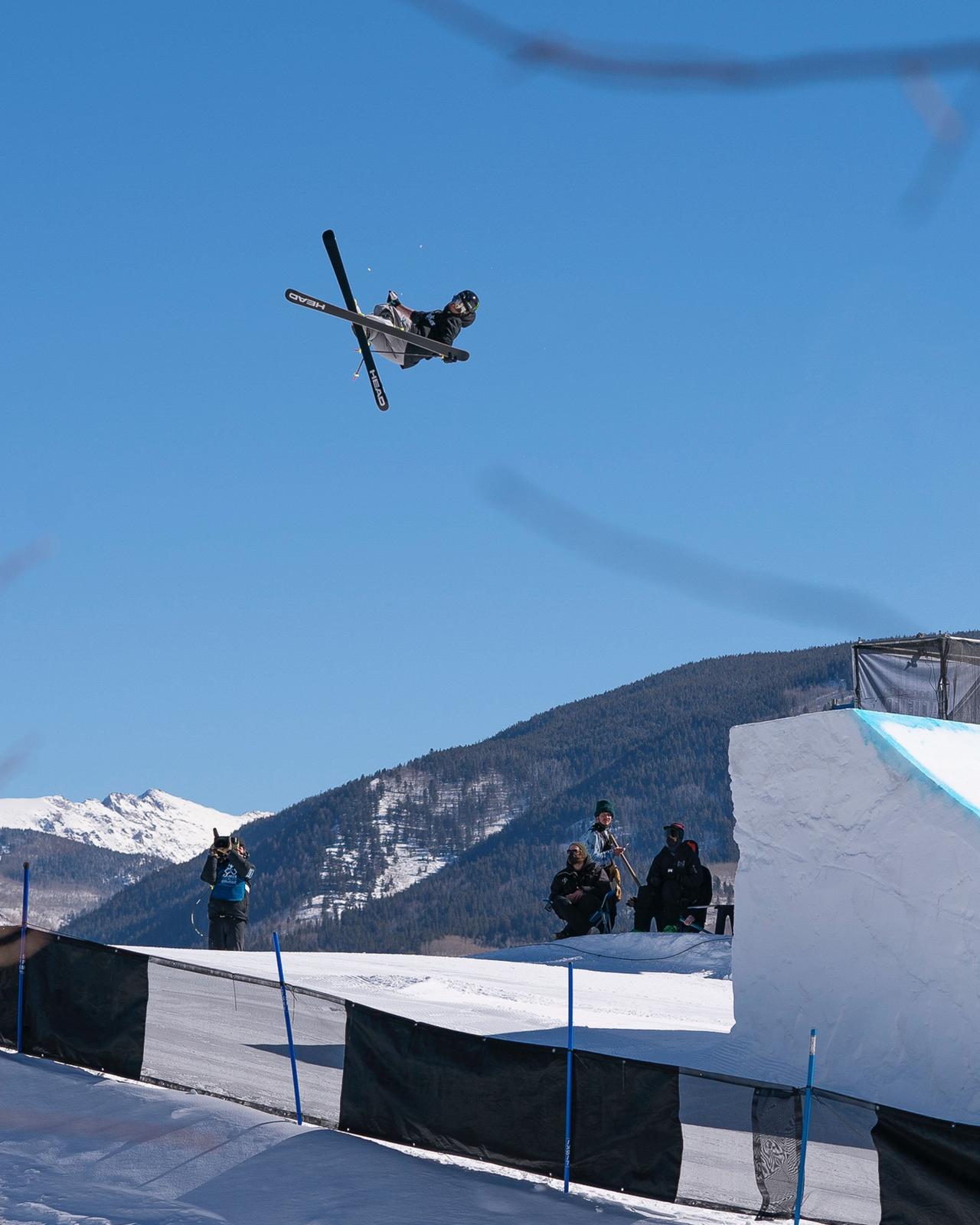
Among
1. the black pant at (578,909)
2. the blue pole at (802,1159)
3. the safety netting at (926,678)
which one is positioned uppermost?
the safety netting at (926,678)

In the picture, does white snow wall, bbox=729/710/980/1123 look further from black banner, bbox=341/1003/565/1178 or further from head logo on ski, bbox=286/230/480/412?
head logo on ski, bbox=286/230/480/412

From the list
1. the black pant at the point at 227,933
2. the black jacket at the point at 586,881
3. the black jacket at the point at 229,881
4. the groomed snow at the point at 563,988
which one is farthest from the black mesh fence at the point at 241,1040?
the black jacket at the point at 586,881

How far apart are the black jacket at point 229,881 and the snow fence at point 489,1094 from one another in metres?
4.27

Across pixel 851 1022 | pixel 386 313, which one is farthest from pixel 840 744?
pixel 386 313

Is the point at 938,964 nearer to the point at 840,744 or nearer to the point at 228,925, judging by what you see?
the point at 840,744

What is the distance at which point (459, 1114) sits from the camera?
9.94 metres

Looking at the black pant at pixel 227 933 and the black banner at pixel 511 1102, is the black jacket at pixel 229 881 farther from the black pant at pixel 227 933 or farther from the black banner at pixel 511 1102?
the black banner at pixel 511 1102

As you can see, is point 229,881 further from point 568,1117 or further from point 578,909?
point 568,1117

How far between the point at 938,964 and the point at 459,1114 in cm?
346

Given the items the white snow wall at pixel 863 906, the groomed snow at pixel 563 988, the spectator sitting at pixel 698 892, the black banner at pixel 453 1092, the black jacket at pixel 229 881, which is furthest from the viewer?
the spectator sitting at pixel 698 892

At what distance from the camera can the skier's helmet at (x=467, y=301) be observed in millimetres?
16594

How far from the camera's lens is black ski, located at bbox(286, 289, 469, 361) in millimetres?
16531

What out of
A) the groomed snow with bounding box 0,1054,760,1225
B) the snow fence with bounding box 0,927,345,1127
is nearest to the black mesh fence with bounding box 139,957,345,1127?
the snow fence with bounding box 0,927,345,1127

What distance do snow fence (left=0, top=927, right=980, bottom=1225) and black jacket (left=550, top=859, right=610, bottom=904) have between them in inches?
353
